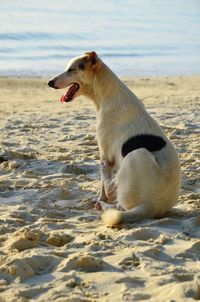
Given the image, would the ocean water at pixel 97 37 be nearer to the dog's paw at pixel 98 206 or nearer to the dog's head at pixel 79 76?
the dog's head at pixel 79 76

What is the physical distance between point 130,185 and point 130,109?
2.85ft

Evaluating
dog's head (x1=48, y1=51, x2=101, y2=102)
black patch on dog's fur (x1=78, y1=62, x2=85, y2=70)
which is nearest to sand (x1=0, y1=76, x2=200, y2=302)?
dog's head (x1=48, y1=51, x2=101, y2=102)

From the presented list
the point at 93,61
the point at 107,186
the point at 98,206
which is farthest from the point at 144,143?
the point at 93,61

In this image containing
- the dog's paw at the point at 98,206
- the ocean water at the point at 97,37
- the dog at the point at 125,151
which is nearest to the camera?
the dog at the point at 125,151

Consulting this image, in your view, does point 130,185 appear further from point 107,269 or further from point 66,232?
point 107,269

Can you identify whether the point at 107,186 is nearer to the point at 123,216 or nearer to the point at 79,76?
the point at 123,216

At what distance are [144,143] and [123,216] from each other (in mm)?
803

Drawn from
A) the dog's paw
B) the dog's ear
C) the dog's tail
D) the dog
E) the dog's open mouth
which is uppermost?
the dog's ear

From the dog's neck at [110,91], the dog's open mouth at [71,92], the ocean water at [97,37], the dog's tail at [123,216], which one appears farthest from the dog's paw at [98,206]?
the ocean water at [97,37]

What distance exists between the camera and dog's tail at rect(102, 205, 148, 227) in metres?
5.62

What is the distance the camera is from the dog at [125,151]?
582 cm

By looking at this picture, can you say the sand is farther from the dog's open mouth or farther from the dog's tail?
the dog's open mouth

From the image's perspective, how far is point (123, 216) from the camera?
18.5ft

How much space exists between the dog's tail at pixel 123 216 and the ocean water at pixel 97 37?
46.0ft
